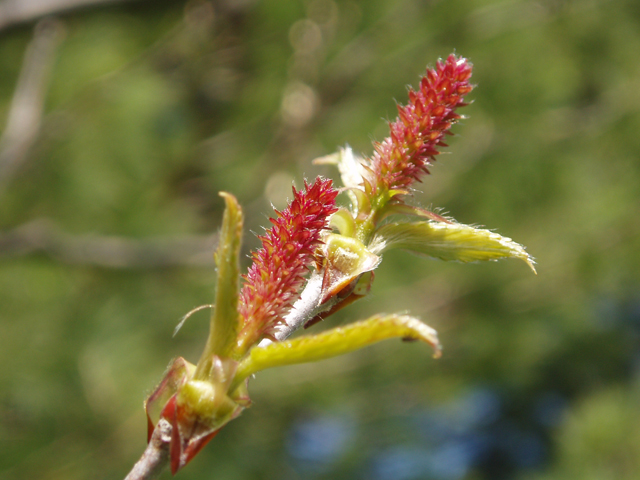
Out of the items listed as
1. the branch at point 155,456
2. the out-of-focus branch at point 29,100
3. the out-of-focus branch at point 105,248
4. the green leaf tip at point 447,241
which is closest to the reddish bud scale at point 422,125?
the green leaf tip at point 447,241

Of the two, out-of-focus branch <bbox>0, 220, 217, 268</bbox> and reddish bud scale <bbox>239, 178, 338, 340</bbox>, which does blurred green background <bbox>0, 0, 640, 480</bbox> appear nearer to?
out-of-focus branch <bbox>0, 220, 217, 268</bbox>

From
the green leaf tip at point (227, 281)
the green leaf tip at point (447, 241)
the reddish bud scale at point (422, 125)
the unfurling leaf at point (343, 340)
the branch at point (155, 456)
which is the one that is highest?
the reddish bud scale at point (422, 125)

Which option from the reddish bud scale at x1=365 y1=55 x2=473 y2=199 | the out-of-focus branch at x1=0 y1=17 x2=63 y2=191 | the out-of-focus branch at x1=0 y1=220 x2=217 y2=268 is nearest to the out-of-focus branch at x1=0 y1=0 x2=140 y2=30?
the out-of-focus branch at x1=0 y1=17 x2=63 y2=191

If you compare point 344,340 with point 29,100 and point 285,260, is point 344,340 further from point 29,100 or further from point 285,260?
point 29,100

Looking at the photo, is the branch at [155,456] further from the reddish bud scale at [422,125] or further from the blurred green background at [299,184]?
the blurred green background at [299,184]

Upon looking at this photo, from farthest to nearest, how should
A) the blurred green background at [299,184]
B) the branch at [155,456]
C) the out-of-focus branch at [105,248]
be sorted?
1. the blurred green background at [299,184]
2. the out-of-focus branch at [105,248]
3. the branch at [155,456]

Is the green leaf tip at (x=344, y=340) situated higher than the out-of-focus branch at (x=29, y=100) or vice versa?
the out-of-focus branch at (x=29, y=100)
